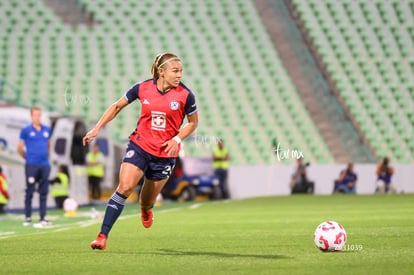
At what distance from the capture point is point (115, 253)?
9.91 m

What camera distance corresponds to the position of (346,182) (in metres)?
30.6

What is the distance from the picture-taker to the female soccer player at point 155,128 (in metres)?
9.84

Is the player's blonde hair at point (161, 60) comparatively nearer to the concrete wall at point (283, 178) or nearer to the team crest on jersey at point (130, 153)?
the team crest on jersey at point (130, 153)

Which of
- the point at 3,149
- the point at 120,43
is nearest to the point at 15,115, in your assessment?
the point at 3,149

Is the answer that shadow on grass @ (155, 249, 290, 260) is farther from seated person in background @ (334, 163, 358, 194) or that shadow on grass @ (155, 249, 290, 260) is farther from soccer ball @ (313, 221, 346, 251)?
seated person in background @ (334, 163, 358, 194)

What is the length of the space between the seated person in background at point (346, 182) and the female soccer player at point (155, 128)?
20.8 m

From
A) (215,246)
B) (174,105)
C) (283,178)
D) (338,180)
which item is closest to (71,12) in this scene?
(283,178)

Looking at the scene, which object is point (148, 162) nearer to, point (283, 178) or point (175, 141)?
point (175, 141)

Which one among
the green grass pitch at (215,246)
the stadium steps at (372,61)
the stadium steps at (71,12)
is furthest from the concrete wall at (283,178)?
the green grass pitch at (215,246)

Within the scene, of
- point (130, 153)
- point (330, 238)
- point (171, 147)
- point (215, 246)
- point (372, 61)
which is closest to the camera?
point (330, 238)

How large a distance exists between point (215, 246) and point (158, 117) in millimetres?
1693

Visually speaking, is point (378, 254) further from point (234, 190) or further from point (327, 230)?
point (234, 190)

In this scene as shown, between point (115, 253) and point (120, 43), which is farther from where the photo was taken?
point (120, 43)

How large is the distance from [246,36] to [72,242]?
945 inches
